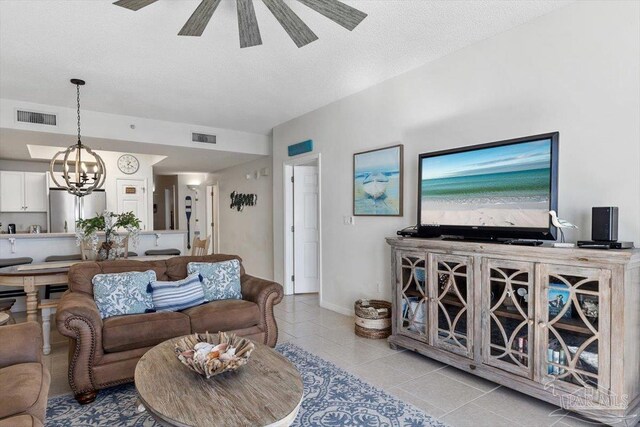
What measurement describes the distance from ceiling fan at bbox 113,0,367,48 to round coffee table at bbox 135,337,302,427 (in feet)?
6.40

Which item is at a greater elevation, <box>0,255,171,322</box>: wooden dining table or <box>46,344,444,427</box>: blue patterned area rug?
<box>0,255,171,322</box>: wooden dining table

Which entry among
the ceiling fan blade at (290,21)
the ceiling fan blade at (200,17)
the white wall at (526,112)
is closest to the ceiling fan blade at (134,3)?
the ceiling fan blade at (200,17)

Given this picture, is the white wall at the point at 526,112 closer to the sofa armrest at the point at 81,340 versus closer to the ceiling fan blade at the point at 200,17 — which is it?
the ceiling fan blade at the point at 200,17

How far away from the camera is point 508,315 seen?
8.17ft

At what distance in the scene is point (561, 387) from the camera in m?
2.21

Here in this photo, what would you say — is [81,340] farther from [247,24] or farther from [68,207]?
[68,207]

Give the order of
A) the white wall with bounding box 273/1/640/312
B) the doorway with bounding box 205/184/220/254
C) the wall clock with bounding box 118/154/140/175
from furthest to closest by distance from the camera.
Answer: the doorway with bounding box 205/184/220/254
the wall clock with bounding box 118/154/140/175
the white wall with bounding box 273/1/640/312

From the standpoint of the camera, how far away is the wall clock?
7.48 m

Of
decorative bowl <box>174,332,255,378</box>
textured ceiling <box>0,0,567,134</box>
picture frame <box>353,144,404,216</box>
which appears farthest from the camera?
picture frame <box>353,144,404,216</box>

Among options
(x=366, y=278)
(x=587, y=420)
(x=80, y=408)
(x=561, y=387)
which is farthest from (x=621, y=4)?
(x=80, y=408)

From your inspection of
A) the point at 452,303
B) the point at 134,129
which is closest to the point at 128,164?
the point at 134,129

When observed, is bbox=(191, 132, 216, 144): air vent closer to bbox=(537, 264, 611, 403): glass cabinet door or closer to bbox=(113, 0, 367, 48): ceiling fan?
bbox=(113, 0, 367, 48): ceiling fan

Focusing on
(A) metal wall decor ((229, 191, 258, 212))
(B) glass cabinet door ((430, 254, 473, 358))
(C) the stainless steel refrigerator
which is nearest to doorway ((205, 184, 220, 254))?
(A) metal wall decor ((229, 191, 258, 212))

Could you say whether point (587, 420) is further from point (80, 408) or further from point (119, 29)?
point (119, 29)
